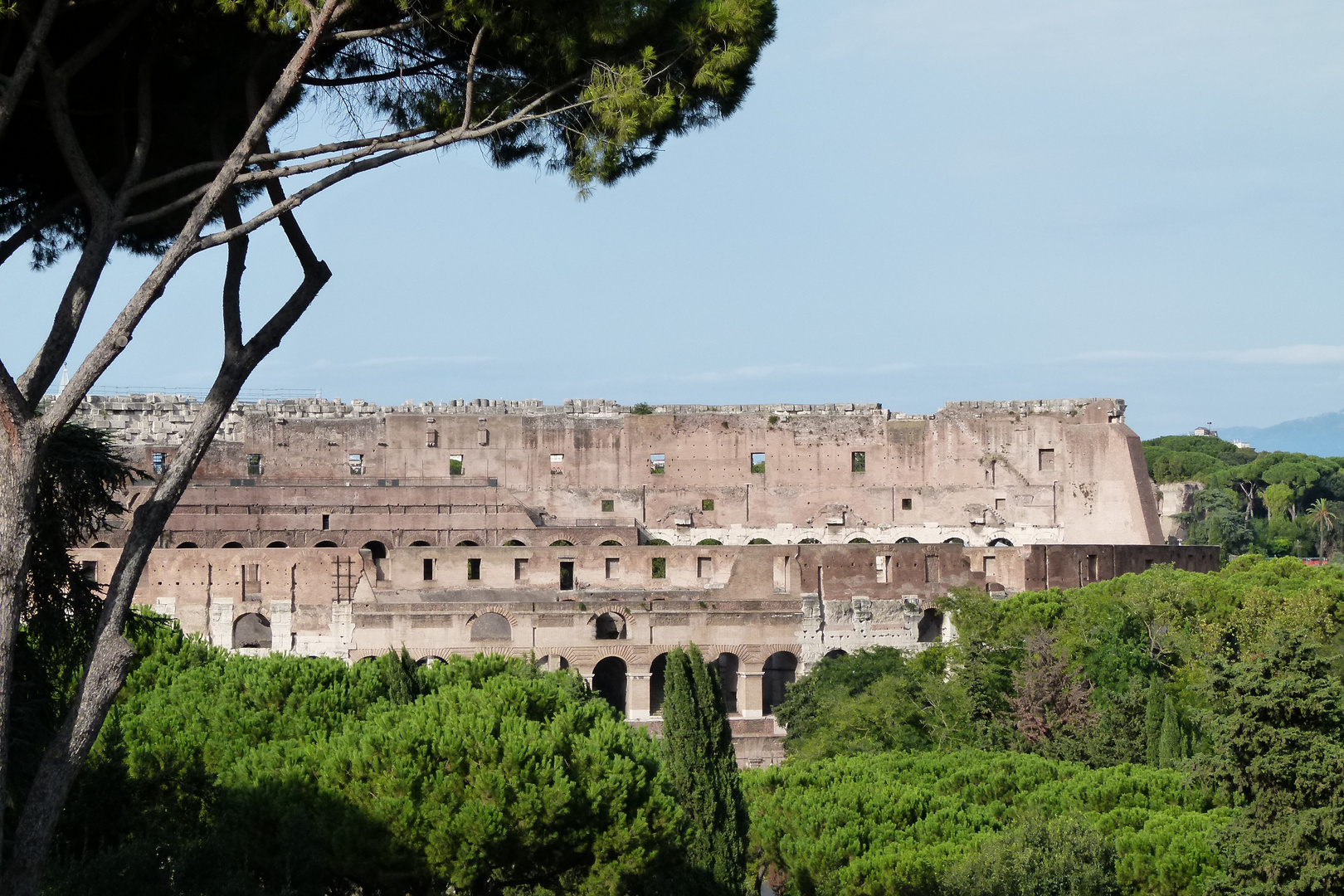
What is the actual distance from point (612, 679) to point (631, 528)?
6884 millimetres

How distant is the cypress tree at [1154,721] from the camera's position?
2366 cm

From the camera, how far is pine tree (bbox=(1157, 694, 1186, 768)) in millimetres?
22891

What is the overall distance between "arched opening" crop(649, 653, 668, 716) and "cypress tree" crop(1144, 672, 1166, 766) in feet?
31.5

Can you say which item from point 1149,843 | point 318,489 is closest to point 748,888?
point 1149,843

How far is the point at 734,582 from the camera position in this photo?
32594 mm

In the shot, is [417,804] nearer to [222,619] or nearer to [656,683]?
[222,619]

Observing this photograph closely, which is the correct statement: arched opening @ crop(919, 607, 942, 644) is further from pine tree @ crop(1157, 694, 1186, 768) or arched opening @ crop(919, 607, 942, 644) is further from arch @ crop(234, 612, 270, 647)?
arch @ crop(234, 612, 270, 647)

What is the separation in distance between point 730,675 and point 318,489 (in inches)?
435

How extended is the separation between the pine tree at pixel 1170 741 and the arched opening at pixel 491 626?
12.6 m

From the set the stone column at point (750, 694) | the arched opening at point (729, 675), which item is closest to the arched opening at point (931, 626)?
the arched opening at point (729, 675)

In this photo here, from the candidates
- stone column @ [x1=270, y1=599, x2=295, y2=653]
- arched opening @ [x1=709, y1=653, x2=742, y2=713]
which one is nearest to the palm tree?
arched opening @ [x1=709, y1=653, x2=742, y2=713]

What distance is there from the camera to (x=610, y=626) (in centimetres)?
3095

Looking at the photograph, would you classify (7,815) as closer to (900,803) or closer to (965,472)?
(900,803)

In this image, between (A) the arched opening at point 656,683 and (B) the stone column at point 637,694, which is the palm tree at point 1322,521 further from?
(B) the stone column at point 637,694
